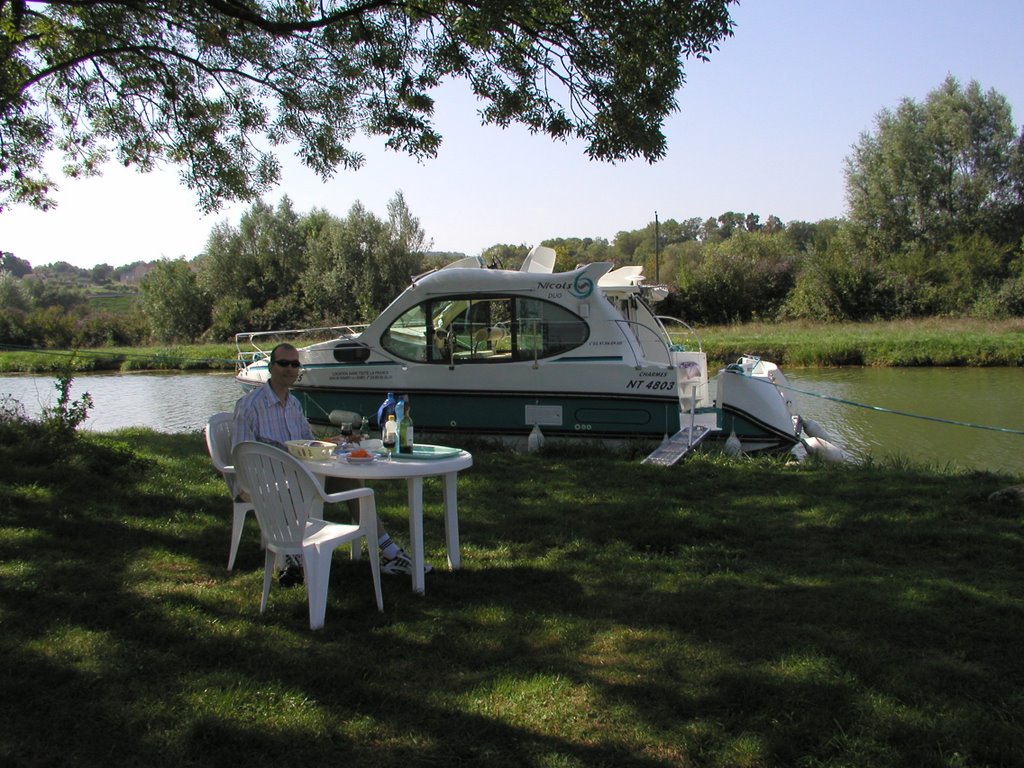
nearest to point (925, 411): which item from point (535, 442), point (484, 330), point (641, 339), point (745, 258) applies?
point (641, 339)

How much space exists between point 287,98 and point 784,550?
10.2 metres

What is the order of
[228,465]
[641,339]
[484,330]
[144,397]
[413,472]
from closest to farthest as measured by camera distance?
[413,472] < [228,465] < [484,330] < [641,339] < [144,397]

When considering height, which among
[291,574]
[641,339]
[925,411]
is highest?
[641,339]

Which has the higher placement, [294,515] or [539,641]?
[294,515]

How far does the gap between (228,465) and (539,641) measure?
8.11 ft

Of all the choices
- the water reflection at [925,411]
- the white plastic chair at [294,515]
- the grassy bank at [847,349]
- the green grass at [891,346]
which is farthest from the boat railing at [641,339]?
the green grass at [891,346]

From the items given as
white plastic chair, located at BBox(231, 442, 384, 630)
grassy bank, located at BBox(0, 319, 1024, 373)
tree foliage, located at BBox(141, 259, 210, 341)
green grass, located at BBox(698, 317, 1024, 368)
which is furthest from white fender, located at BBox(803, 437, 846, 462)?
tree foliage, located at BBox(141, 259, 210, 341)

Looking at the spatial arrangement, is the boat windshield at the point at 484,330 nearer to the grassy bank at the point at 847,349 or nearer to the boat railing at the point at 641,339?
the boat railing at the point at 641,339

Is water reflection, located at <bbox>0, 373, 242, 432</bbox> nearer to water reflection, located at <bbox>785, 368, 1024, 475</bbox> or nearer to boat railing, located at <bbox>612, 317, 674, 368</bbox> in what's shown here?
boat railing, located at <bbox>612, 317, 674, 368</bbox>

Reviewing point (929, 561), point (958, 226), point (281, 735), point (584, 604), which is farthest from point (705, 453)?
point (958, 226)

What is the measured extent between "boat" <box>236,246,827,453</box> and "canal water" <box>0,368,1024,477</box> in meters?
1.25

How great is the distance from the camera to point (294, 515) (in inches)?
175

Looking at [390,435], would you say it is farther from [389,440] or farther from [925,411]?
[925,411]

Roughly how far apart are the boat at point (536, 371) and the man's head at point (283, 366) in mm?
5489
